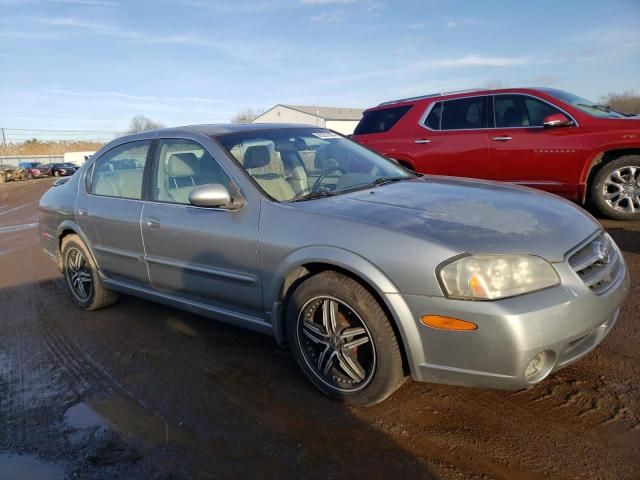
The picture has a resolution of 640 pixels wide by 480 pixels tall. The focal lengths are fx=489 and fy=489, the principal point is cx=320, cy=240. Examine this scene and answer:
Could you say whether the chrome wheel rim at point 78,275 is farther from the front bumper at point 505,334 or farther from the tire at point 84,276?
the front bumper at point 505,334

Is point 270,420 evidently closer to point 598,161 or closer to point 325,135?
point 325,135

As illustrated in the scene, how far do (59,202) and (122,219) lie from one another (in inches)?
54.1

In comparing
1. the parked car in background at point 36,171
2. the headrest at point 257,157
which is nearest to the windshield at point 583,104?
the headrest at point 257,157

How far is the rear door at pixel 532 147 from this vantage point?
6.23 m

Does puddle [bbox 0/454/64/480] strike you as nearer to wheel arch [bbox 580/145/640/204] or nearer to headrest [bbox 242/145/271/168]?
headrest [bbox 242/145/271/168]

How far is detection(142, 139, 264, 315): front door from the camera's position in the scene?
10.3 ft

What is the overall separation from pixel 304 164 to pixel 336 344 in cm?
147

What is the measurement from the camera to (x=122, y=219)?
4.02 m

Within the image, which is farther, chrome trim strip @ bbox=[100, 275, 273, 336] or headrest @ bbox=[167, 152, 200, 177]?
headrest @ bbox=[167, 152, 200, 177]

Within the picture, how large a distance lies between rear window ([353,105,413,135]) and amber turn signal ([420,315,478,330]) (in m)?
5.72

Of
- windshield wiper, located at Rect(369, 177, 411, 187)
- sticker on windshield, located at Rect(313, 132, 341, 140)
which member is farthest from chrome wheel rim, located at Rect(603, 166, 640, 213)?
sticker on windshield, located at Rect(313, 132, 341, 140)

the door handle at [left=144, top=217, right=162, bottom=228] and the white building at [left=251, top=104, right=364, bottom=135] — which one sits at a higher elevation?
the white building at [left=251, top=104, right=364, bottom=135]

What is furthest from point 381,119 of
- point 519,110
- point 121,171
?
point 121,171

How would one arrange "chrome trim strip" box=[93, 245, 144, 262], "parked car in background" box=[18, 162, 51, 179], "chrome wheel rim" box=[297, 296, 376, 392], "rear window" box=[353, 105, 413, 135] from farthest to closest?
"parked car in background" box=[18, 162, 51, 179]
"rear window" box=[353, 105, 413, 135]
"chrome trim strip" box=[93, 245, 144, 262]
"chrome wheel rim" box=[297, 296, 376, 392]
